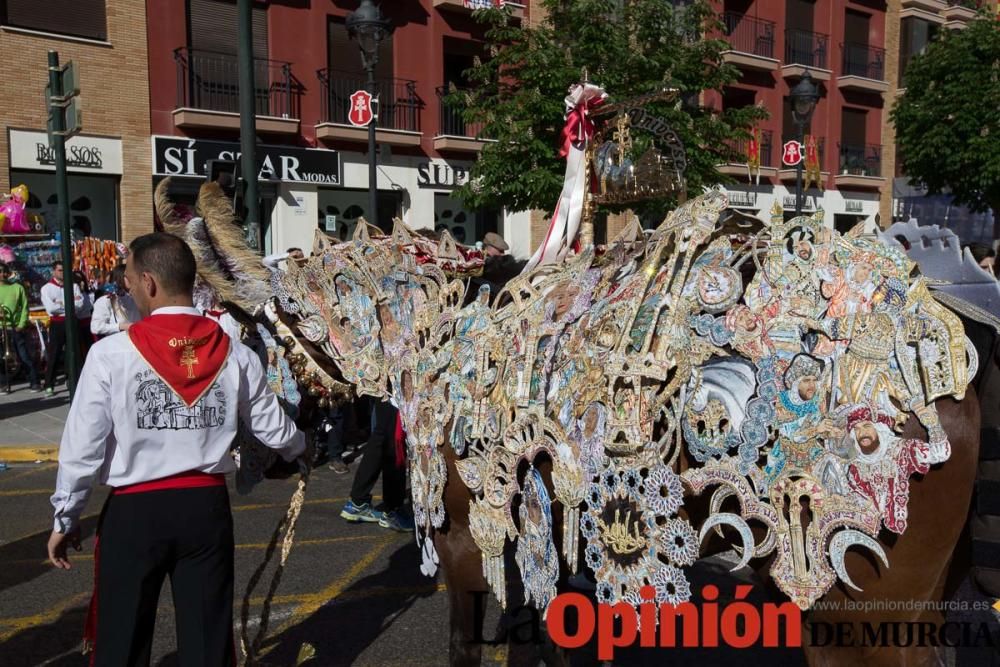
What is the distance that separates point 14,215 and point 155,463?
12046mm

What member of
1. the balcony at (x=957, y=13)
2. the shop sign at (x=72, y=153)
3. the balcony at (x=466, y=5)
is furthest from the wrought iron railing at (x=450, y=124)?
the balcony at (x=957, y=13)

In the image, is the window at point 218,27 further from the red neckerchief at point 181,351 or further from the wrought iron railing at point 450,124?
the red neckerchief at point 181,351

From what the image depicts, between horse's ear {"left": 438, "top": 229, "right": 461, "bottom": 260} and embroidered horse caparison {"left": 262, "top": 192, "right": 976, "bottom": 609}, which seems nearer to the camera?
embroidered horse caparison {"left": 262, "top": 192, "right": 976, "bottom": 609}

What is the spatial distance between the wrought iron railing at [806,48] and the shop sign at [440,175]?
41.1 ft

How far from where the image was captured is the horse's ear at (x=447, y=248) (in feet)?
12.3

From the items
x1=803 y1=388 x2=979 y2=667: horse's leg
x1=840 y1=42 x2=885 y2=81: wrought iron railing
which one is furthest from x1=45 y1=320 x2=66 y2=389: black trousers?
x1=840 y1=42 x2=885 y2=81: wrought iron railing

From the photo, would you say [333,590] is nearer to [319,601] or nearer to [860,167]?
[319,601]

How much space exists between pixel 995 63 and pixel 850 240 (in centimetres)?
1857

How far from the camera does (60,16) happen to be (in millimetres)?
15203

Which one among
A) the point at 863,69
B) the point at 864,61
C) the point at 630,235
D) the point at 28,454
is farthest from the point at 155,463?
the point at 864,61

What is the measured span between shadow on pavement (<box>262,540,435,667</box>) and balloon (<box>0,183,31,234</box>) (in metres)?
10.4

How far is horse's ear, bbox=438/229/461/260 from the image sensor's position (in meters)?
3.75

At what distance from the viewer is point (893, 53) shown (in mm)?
28625

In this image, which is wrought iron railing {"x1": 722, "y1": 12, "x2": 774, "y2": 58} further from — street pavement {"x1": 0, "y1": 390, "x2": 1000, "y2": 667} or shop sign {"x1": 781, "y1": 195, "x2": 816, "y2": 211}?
street pavement {"x1": 0, "y1": 390, "x2": 1000, "y2": 667}
